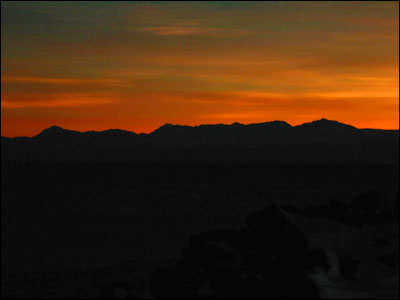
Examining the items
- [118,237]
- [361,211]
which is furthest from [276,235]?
→ [118,237]

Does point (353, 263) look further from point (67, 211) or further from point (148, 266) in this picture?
point (67, 211)

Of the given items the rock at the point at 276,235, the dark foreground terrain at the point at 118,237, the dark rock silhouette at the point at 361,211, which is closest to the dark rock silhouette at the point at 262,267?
the rock at the point at 276,235

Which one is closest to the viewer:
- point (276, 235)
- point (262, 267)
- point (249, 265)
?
point (262, 267)

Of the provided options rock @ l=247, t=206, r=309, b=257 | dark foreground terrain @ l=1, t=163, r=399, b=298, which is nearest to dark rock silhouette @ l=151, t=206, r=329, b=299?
rock @ l=247, t=206, r=309, b=257

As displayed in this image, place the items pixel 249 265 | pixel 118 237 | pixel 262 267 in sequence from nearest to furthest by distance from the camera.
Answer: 1. pixel 262 267
2. pixel 249 265
3. pixel 118 237

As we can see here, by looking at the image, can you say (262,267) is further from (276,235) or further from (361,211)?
(361,211)

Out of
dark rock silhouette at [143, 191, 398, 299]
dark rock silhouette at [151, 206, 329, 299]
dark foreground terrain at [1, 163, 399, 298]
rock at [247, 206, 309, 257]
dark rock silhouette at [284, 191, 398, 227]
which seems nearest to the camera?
dark rock silhouette at [143, 191, 398, 299]

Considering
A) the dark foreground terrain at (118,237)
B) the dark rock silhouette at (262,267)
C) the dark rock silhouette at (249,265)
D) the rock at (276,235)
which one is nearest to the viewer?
the dark rock silhouette at (262,267)

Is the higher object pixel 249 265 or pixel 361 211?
pixel 361 211

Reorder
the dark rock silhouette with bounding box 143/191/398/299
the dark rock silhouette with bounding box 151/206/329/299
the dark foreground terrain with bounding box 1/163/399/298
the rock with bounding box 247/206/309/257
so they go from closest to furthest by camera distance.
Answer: the dark rock silhouette with bounding box 143/191/398/299 < the dark rock silhouette with bounding box 151/206/329/299 < the rock with bounding box 247/206/309/257 < the dark foreground terrain with bounding box 1/163/399/298

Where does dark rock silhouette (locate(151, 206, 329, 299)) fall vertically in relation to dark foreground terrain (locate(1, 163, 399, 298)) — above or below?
above

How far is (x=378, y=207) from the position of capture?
874 inches

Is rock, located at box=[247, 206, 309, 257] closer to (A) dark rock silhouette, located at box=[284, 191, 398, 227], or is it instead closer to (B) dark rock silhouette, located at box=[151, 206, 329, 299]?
(B) dark rock silhouette, located at box=[151, 206, 329, 299]

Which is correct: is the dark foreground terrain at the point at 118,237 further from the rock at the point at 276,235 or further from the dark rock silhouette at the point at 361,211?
the rock at the point at 276,235
